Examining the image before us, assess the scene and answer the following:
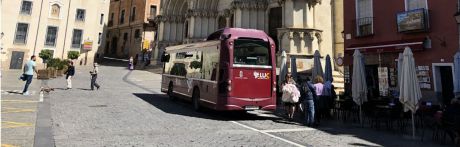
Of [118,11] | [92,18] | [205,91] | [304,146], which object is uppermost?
[118,11]

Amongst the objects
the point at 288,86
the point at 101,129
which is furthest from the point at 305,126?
the point at 101,129

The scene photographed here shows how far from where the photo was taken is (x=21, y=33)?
3812cm

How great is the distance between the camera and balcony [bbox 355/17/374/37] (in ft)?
52.4

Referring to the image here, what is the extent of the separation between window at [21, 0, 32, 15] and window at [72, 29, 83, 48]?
505cm

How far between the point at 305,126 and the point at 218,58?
3.61m

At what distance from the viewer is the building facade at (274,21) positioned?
24281mm

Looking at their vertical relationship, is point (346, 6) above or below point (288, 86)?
above

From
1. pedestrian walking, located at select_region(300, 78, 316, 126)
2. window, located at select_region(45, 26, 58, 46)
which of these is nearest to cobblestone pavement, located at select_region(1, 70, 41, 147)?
pedestrian walking, located at select_region(300, 78, 316, 126)

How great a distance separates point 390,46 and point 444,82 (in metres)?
2.51

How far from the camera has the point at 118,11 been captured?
59594 millimetres

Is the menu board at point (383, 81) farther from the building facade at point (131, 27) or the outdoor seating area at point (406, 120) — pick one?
the building facade at point (131, 27)

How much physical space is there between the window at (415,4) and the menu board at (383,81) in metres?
2.74

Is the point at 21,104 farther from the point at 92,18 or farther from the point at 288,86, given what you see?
the point at 92,18

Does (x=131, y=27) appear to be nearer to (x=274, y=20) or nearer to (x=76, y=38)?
(x=76, y=38)
